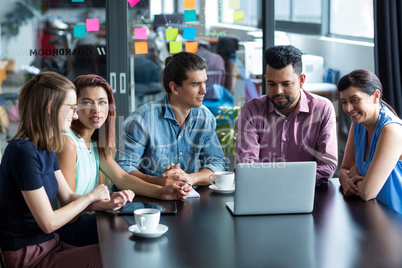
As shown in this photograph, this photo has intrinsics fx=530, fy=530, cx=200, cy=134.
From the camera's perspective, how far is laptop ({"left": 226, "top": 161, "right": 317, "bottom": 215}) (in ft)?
6.19

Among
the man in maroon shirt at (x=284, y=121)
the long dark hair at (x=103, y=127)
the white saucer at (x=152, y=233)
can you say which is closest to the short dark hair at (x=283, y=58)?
the man in maroon shirt at (x=284, y=121)

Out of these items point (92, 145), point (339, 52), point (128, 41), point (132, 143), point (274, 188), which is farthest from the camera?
point (339, 52)

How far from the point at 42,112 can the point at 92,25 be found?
83.4 inches

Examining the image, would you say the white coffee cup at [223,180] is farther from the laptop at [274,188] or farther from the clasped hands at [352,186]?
the clasped hands at [352,186]

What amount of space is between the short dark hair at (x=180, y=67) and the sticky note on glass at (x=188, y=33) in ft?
4.09

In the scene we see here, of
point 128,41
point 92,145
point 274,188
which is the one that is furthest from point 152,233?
point 128,41

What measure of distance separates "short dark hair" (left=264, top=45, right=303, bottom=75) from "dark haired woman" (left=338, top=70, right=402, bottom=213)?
0.41 meters

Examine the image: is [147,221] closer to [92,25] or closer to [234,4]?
[92,25]

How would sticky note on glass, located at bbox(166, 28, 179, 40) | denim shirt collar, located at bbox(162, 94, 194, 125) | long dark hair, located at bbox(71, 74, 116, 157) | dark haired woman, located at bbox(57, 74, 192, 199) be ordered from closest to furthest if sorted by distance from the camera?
dark haired woman, located at bbox(57, 74, 192, 199), long dark hair, located at bbox(71, 74, 116, 157), denim shirt collar, located at bbox(162, 94, 194, 125), sticky note on glass, located at bbox(166, 28, 179, 40)

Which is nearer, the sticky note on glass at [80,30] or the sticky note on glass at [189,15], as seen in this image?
the sticky note on glass at [80,30]

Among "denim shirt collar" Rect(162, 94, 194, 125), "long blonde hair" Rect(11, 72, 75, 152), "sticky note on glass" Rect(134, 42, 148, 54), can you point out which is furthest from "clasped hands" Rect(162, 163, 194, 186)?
"sticky note on glass" Rect(134, 42, 148, 54)

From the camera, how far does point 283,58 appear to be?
277 centimetres

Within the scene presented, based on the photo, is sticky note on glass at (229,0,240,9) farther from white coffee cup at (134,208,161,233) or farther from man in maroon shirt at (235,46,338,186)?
white coffee cup at (134,208,161,233)

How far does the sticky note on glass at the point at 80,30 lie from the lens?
12.8ft
